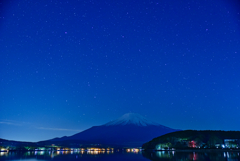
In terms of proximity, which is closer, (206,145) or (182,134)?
(206,145)

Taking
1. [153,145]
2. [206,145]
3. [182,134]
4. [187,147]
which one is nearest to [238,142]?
[206,145]

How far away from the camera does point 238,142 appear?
133m

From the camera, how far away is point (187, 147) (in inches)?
5551

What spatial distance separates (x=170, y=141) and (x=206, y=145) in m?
26.4

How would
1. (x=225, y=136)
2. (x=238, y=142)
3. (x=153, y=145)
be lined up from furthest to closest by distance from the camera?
(x=153, y=145)
(x=225, y=136)
(x=238, y=142)

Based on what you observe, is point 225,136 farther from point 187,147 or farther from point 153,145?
point 153,145

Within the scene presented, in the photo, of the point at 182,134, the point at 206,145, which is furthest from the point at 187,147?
the point at 182,134

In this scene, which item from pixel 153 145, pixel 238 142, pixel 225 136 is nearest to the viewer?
pixel 238 142

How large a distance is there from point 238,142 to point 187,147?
27.3 metres

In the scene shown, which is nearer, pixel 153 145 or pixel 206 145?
pixel 206 145

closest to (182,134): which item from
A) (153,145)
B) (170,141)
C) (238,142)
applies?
(170,141)

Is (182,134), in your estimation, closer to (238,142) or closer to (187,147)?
(187,147)

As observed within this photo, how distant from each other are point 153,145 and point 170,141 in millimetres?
19328

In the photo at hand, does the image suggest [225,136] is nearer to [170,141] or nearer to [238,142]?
[238,142]
